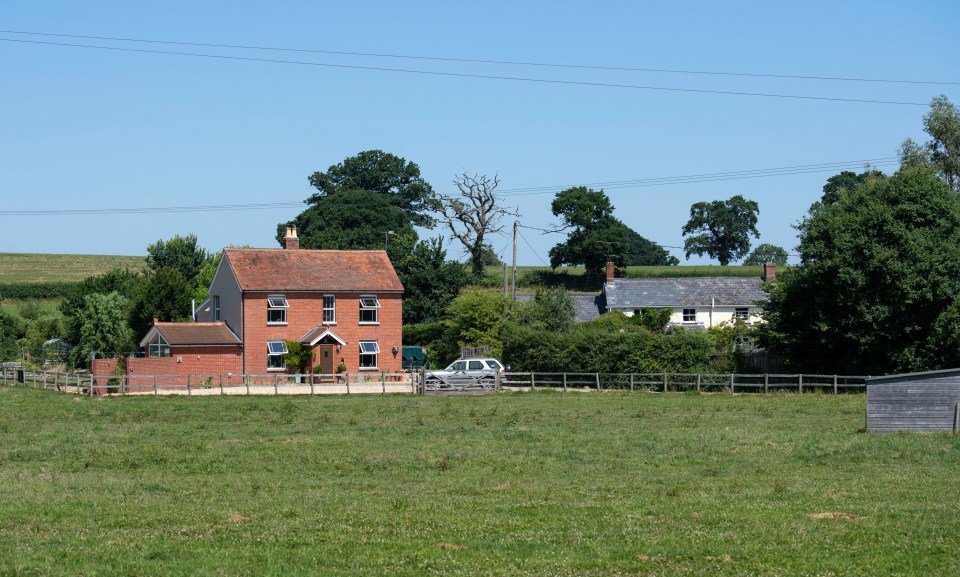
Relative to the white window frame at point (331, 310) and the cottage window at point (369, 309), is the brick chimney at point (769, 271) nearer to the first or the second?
the cottage window at point (369, 309)

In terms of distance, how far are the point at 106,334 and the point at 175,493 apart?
51.9 meters

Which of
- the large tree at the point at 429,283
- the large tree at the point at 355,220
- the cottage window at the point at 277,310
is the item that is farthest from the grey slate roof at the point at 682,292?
the large tree at the point at 355,220

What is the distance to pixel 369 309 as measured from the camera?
57.3 metres

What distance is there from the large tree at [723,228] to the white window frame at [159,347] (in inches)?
3489

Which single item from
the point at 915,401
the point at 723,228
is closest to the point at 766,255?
the point at 723,228

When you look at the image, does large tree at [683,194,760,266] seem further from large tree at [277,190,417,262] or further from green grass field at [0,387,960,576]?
green grass field at [0,387,960,576]

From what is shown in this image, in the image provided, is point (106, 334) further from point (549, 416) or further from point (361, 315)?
point (549, 416)

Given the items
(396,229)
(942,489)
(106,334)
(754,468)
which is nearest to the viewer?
(942,489)

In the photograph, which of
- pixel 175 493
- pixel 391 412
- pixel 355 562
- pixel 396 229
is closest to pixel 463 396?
pixel 391 412

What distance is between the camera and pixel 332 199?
115 m

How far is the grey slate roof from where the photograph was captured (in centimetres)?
7506

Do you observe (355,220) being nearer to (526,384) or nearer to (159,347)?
(159,347)

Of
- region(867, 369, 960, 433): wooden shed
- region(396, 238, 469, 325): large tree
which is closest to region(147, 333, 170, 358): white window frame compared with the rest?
region(396, 238, 469, 325): large tree

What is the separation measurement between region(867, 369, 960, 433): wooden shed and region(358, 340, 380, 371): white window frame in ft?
112
